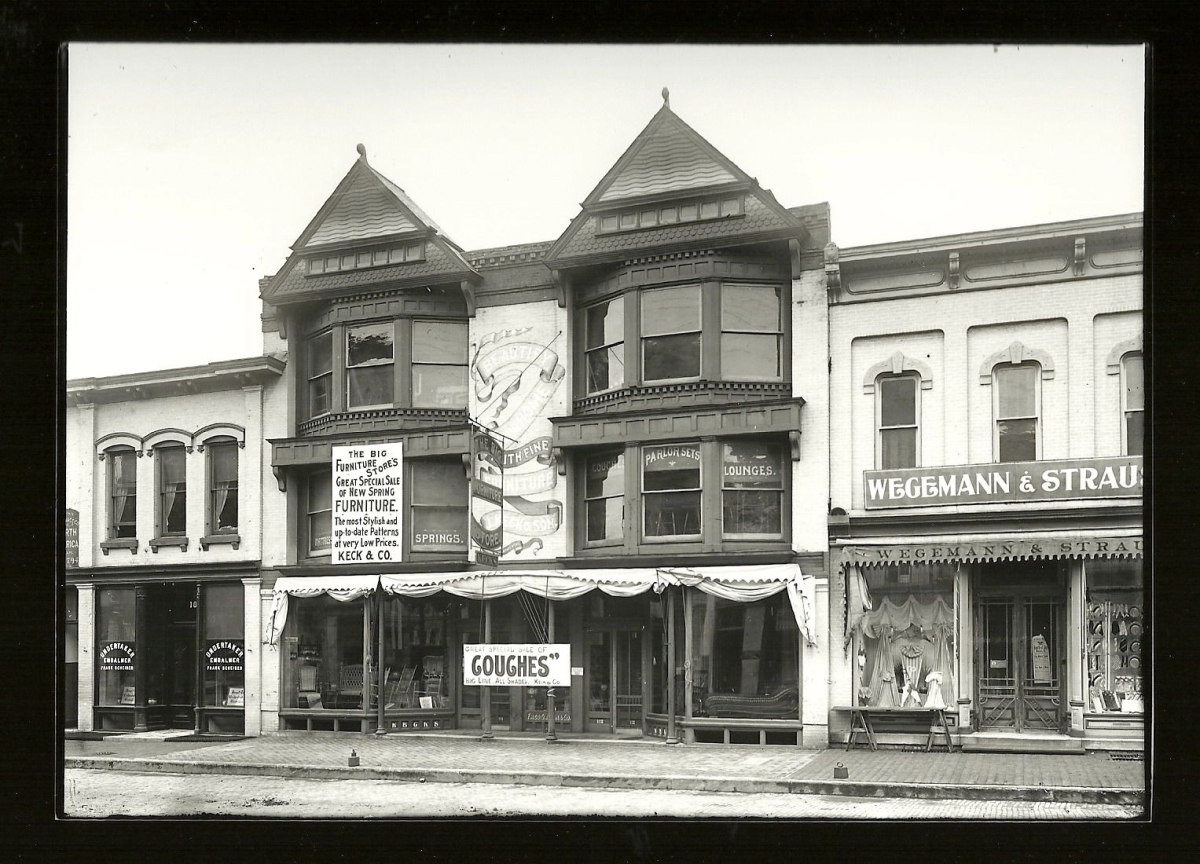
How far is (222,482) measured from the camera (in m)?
21.7

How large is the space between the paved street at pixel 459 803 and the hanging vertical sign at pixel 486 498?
3.94m

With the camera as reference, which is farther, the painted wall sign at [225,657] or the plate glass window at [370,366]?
the painted wall sign at [225,657]

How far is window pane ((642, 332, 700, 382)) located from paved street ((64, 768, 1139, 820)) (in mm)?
7236

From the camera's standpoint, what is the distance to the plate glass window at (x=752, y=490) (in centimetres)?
1975

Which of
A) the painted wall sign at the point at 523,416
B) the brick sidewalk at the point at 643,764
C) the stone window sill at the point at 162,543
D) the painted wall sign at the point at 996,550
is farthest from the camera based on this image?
the stone window sill at the point at 162,543

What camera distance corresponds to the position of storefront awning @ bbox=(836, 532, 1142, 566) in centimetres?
1767

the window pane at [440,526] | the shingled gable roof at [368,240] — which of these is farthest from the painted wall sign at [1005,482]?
the shingled gable roof at [368,240]

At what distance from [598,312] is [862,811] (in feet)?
32.9

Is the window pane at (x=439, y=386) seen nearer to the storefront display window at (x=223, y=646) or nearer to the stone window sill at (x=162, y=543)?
the storefront display window at (x=223, y=646)

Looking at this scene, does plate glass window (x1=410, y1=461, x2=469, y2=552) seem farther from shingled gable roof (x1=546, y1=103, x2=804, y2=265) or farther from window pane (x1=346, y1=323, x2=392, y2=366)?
shingled gable roof (x1=546, y1=103, x2=804, y2=265)

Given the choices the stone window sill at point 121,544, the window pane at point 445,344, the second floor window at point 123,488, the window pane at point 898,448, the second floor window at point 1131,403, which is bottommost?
the stone window sill at point 121,544

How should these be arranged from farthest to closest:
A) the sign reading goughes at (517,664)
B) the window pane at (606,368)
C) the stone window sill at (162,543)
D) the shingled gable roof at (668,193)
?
1. the stone window sill at (162,543)
2. the window pane at (606,368)
3. the sign reading goughes at (517,664)
4. the shingled gable roof at (668,193)

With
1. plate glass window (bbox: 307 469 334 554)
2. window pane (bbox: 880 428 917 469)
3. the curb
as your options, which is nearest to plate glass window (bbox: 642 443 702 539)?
window pane (bbox: 880 428 917 469)
